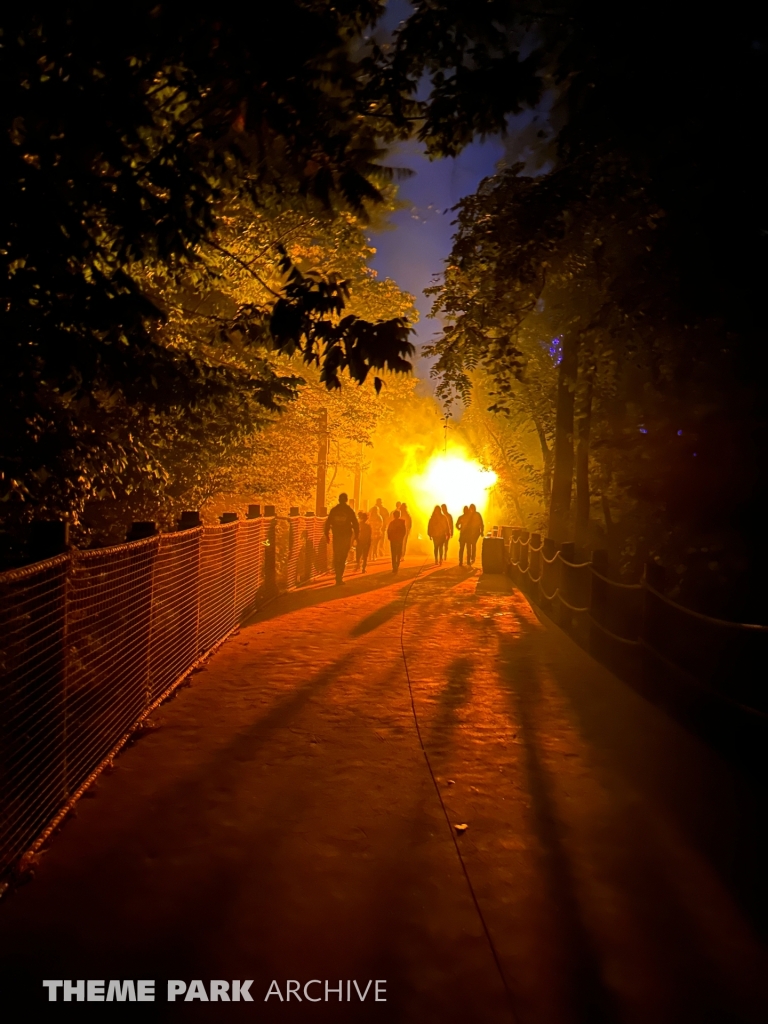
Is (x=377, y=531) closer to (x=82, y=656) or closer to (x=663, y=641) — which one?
(x=663, y=641)

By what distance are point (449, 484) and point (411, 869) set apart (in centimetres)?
6848

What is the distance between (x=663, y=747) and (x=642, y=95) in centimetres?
528

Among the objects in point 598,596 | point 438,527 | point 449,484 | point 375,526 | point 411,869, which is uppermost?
point 449,484

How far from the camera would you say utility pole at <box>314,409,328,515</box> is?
25531mm

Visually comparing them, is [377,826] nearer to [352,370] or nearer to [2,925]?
[2,925]

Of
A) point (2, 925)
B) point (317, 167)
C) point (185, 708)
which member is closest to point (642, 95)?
point (317, 167)

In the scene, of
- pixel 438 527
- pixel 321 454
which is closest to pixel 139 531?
pixel 438 527

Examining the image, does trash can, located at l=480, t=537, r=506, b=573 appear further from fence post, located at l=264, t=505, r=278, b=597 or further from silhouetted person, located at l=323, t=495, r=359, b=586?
fence post, located at l=264, t=505, r=278, b=597

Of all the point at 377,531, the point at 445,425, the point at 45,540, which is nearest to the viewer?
the point at 45,540

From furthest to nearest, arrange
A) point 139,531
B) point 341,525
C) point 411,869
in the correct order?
point 341,525, point 139,531, point 411,869

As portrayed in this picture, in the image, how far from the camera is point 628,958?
9.77 feet

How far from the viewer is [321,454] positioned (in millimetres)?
29625

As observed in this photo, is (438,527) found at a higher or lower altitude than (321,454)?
lower

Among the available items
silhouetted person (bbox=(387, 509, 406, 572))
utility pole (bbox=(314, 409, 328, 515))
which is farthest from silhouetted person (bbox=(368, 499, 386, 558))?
silhouetted person (bbox=(387, 509, 406, 572))
